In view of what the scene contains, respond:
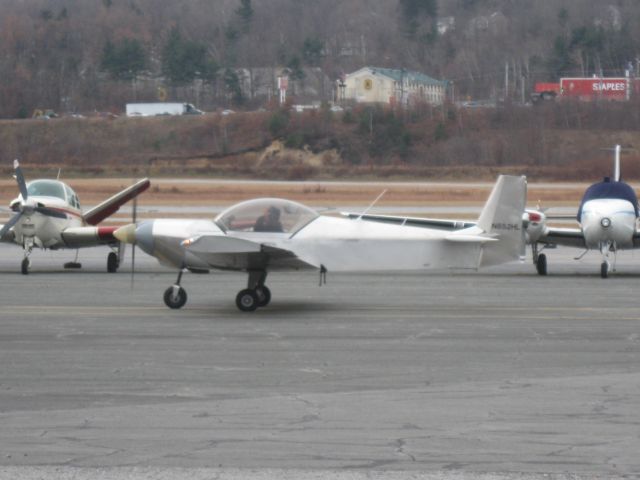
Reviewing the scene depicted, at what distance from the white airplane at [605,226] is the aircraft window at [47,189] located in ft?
33.1

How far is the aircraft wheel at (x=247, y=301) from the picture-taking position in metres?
17.3

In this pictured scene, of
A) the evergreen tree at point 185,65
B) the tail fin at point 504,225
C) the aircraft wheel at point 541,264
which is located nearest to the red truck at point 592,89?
the evergreen tree at point 185,65

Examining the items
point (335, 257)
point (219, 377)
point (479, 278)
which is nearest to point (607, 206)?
point (479, 278)

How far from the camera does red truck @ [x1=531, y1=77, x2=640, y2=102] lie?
87.8m

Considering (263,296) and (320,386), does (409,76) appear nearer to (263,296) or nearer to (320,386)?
(263,296)

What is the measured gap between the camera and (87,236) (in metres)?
24.7

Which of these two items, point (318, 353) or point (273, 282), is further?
point (273, 282)

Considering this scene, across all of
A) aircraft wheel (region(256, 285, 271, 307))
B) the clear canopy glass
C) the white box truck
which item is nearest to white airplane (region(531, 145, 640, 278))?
aircraft wheel (region(256, 285, 271, 307))

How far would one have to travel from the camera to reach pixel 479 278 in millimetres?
23656

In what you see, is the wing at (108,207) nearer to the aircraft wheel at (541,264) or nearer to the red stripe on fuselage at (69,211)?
the red stripe on fuselage at (69,211)

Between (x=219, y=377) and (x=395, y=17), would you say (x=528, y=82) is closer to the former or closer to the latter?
(x=395, y=17)

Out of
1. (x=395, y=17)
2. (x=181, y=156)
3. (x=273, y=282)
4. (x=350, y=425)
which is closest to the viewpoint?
(x=350, y=425)

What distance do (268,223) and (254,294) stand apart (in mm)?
1088

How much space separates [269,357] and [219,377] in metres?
1.37
